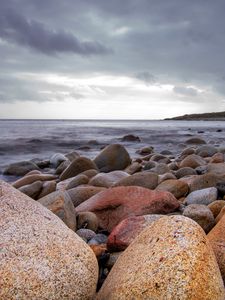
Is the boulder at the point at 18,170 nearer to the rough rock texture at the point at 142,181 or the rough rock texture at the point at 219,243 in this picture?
the rough rock texture at the point at 142,181

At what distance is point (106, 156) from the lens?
10742mm

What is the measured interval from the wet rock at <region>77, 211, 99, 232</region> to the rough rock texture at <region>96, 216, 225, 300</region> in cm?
165

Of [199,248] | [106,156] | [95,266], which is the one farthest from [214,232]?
[106,156]

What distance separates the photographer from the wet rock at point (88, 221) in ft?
14.3

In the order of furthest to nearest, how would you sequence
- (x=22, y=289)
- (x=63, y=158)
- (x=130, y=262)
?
(x=63, y=158)
(x=130, y=262)
(x=22, y=289)

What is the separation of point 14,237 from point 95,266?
1.85 feet

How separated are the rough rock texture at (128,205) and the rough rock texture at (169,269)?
1.86 metres

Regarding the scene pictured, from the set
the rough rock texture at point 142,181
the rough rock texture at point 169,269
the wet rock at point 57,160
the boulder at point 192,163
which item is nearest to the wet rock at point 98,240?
the rough rock texture at point 169,269

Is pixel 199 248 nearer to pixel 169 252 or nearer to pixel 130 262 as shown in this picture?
pixel 169 252

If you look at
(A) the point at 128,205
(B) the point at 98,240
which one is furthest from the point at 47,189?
(B) the point at 98,240

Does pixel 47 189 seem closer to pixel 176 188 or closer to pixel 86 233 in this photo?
pixel 176 188

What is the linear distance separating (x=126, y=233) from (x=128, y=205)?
1.12 metres

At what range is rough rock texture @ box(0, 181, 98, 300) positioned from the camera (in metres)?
2.38

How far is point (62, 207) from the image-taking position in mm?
4094
